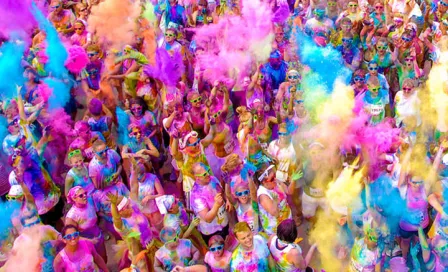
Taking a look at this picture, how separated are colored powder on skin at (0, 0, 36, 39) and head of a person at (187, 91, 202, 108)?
3621 mm

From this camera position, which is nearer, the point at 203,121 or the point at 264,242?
the point at 264,242

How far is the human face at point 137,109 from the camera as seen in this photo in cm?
600

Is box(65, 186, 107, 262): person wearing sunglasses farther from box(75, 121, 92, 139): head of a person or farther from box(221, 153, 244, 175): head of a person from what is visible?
box(221, 153, 244, 175): head of a person

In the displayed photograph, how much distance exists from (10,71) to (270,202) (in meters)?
4.49

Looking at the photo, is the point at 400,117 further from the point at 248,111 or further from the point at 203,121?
the point at 203,121

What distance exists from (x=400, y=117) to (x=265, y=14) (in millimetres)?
2778

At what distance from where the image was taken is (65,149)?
20.4 ft

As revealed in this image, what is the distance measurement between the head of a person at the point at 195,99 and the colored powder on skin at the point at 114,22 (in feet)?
7.42

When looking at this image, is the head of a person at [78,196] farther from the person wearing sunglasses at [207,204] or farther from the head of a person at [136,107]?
the head of a person at [136,107]

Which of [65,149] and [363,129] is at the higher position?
[363,129]

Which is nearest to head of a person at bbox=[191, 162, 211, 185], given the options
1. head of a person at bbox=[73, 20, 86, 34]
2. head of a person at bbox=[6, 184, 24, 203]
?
head of a person at bbox=[6, 184, 24, 203]

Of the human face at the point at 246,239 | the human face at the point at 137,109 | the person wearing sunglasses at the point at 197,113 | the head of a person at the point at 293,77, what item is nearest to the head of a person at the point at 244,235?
the human face at the point at 246,239

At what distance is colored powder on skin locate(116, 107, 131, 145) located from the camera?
6.05 meters

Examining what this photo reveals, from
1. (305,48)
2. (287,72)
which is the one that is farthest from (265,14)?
(287,72)
